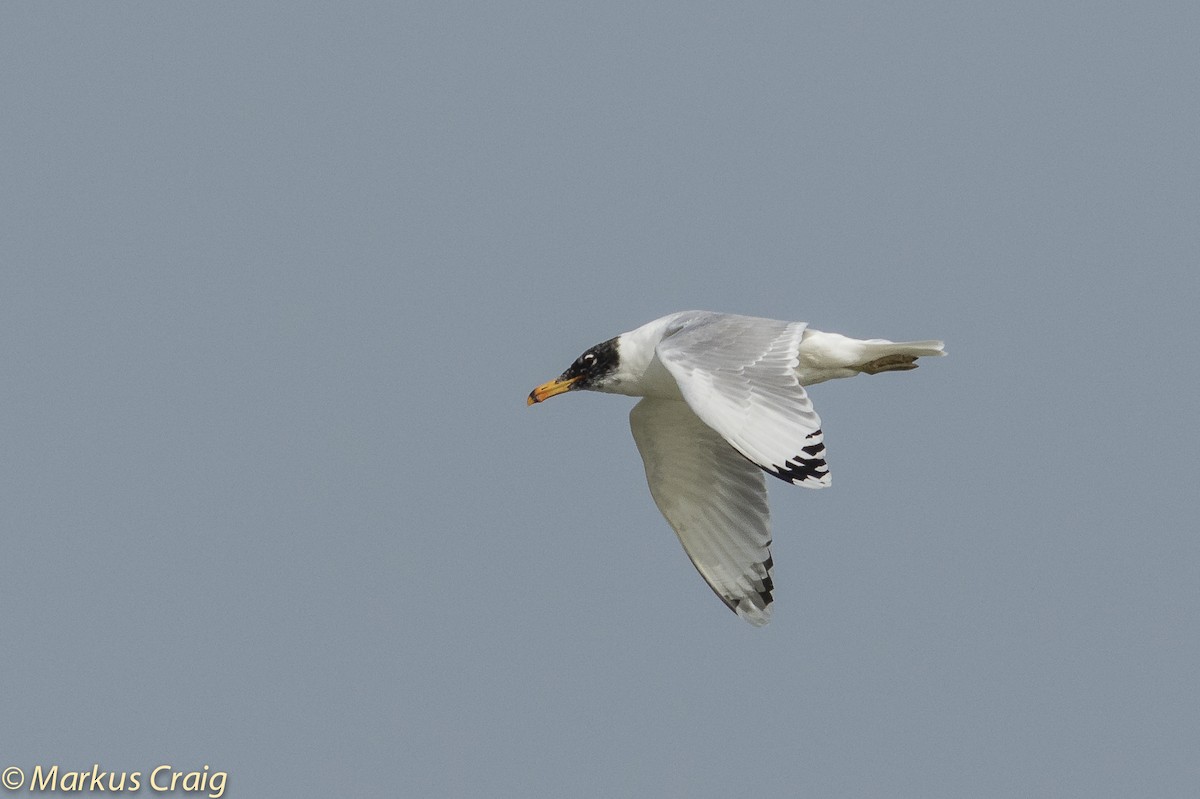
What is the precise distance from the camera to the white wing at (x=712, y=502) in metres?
10.1

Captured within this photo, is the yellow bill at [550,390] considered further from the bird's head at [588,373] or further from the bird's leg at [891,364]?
A: the bird's leg at [891,364]

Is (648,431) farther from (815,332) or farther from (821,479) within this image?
(821,479)

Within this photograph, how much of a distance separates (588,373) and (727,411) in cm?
227

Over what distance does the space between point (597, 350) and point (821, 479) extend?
2842 mm

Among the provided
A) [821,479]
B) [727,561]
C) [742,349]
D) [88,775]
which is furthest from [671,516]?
[88,775]

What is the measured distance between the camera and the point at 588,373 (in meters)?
9.80

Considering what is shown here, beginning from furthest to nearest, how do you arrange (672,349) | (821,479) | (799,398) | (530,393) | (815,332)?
(530,393) → (815,332) → (672,349) → (799,398) → (821,479)

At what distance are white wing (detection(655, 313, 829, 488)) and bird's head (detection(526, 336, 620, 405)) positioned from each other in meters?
0.85

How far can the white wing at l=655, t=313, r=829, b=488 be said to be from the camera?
7.36m

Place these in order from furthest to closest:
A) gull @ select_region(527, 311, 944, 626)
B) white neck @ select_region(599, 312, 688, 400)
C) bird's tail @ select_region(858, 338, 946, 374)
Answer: white neck @ select_region(599, 312, 688, 400) → bird's tail @ select_region(858, 338, 946, 374) → gull @ select_region(527, 311, 944, 626)

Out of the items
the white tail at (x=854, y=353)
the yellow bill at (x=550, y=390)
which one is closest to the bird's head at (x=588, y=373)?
the yellow bill at (x=550, y=390)

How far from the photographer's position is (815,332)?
9281 millimetres

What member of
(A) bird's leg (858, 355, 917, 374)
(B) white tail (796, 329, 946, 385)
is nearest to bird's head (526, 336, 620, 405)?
(B) white tail (796, 329, 946, 385)

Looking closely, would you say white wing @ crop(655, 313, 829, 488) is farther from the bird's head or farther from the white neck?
the bird's head
